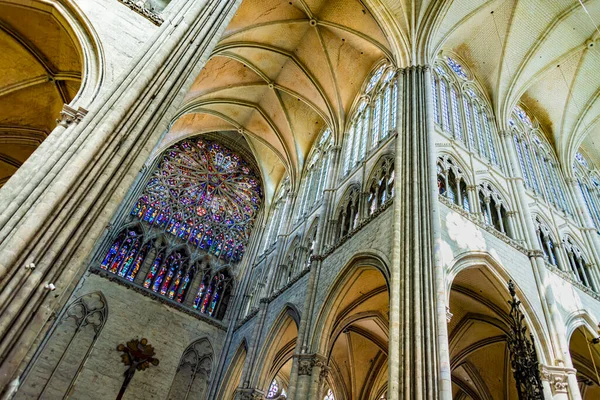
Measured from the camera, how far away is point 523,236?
11430 mm

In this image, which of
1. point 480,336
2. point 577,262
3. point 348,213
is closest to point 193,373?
point 348,213

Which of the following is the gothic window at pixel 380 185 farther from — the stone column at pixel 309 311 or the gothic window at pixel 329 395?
the gothic window at pixel 329 395

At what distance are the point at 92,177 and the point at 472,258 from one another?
26.6ft

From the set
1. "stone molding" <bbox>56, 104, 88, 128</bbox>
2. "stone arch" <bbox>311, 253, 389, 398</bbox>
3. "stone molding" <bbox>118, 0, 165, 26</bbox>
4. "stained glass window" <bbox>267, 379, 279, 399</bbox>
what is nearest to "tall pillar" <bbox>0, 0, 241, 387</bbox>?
"stone molding" <bbox>56, 104, 88, 128</bbox>

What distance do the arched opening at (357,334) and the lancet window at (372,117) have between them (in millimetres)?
4291

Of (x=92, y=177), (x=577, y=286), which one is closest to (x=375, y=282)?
(x=577, y=286)

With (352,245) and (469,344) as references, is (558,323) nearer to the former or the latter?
(469,344)

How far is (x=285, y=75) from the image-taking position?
1798cm

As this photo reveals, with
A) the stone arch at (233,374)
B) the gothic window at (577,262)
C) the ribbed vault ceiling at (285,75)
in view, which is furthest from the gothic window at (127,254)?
the gothic window at (577,262)

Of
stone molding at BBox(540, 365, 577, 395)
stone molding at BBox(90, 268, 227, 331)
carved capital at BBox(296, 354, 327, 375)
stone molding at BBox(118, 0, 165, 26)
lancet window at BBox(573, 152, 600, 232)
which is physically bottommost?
carved capital at BBox(296, 354, 327, 375)

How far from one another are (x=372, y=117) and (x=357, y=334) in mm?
7574

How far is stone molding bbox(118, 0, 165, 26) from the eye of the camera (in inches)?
294

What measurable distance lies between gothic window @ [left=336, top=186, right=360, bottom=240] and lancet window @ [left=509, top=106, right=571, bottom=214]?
572 cm

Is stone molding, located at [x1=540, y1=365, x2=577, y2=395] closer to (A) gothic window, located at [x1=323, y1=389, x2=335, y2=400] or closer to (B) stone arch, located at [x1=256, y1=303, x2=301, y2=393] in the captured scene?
(B) stone arch, located at [x1=256, y1=303, x2=301, y2=393]
